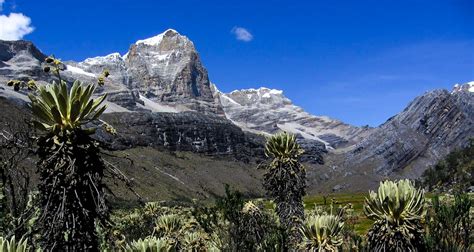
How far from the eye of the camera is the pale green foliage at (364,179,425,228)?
44.9 feet

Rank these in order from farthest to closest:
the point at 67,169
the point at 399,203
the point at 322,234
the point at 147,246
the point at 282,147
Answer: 1. the point at 282,147
2. the point at 322,234
3. the point at 399,203
4. the point at 147,246
5. the point at 67,169

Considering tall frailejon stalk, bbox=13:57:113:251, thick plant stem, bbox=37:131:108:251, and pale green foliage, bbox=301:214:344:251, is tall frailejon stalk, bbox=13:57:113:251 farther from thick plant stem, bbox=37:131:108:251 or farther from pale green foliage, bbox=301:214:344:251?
pale green foliage, bbox=301:214:344:251

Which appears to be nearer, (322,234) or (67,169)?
(67,169)

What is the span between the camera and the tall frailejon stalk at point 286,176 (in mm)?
24828

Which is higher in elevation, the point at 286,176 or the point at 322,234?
the point at 286,176

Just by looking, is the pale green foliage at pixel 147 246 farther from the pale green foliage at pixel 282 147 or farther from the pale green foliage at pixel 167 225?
the pale green foliage at pixel 282 147

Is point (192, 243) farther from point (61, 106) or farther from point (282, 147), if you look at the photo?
point (61, 106)

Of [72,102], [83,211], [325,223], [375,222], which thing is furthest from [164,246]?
[325,223]

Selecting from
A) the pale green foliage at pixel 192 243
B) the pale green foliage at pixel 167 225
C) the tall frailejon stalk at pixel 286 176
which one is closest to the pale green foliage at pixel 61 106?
the pale green foliage at pixel 192 243

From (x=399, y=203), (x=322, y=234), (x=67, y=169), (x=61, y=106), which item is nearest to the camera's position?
(x=67, y=169)

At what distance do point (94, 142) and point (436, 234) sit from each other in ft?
47.8

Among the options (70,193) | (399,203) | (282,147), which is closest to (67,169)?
(70,193)

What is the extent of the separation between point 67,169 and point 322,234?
1068cm

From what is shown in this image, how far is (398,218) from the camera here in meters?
13.7
